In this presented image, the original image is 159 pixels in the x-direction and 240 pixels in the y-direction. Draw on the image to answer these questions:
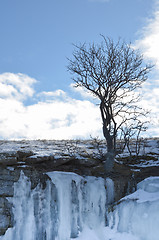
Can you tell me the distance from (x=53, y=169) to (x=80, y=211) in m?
1.51

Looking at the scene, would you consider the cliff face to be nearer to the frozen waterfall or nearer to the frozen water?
the frozen waterfall

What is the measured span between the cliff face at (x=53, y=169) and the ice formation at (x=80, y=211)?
0.15 m

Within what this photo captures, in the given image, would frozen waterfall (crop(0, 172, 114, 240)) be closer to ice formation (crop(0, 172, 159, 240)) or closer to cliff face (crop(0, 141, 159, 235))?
ice formation (crop(0, 172, 159, 240))

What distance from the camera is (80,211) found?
7266 millimetres

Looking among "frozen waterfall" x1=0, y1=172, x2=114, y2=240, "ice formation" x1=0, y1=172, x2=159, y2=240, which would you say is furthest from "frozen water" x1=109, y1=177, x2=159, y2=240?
"frozen waterfall" x1=0, y1=172, x2=114, y2=240

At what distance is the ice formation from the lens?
6.60 m

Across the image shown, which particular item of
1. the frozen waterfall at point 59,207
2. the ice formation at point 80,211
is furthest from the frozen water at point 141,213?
the frozen waterfall at point 59,207

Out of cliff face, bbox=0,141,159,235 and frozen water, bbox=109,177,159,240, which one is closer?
frozen water, bbox=109,177,159,240

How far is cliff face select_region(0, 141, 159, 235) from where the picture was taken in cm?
667

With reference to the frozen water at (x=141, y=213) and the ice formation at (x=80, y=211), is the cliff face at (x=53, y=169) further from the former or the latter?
the frozen water at (x=141, y=213)

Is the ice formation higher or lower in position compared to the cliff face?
lower

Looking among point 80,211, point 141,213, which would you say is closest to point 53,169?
point 80,211

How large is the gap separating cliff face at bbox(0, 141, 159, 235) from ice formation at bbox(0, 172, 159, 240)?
155 mm

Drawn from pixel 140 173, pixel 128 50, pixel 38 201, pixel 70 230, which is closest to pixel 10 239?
pixel 38 201
